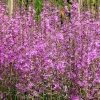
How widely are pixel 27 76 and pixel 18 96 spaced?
0.42 m

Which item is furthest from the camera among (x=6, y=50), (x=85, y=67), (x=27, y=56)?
(x=6, y=50)

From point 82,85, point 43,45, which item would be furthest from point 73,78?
point 43,45

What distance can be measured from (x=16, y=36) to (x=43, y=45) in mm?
509

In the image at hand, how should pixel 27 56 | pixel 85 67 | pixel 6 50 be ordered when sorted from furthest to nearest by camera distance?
pixel 6 50 → pixel 27 56 → pixel 85 67

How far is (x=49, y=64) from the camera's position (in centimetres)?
383

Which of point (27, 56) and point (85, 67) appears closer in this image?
point (85, 67)

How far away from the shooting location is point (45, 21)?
14.7 ft

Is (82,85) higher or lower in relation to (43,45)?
lower

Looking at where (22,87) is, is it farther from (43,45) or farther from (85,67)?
(85,67)

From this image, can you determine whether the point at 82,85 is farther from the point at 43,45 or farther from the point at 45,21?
the point at 45,21

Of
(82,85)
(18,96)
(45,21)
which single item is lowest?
(18,96)

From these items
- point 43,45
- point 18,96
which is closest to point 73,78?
point 43,45

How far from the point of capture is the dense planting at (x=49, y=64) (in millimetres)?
3885

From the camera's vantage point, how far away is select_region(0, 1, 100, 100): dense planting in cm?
388
